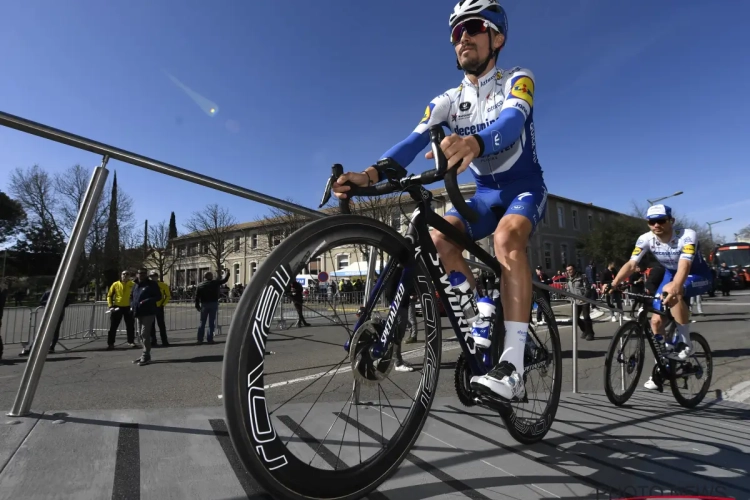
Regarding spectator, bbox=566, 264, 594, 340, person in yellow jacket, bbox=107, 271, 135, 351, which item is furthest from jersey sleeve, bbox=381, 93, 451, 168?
person in yellow jacket, bbox=107, 271, 135, 351

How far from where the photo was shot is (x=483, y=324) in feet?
7.22

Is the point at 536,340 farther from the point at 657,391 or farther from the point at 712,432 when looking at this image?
the point at 657,391

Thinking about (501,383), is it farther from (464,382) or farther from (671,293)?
(671,293)

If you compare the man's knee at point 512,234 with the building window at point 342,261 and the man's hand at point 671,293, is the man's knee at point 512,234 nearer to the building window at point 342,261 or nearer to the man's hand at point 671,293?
the building window at point 342,261

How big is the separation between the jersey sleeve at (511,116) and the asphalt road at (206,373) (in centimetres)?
113

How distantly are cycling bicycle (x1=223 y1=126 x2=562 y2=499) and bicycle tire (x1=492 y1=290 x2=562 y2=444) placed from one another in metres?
0.01

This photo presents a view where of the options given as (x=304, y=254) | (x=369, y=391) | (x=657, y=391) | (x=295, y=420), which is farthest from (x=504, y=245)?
(x=657, y=391)

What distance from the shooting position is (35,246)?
4828 centimetres

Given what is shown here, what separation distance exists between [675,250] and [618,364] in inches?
60.2

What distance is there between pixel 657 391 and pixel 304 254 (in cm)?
516

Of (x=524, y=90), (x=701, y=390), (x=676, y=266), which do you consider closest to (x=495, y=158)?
(x=524, y=90)

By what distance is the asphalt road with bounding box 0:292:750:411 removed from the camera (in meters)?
2.30

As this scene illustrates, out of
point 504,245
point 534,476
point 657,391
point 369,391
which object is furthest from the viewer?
point 657,391

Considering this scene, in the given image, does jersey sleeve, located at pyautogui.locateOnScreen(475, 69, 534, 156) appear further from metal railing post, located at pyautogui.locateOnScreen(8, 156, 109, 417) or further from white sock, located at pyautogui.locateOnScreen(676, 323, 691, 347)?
white sock, located at pyautogui.locateOnScreen(676, 323, 691, 347)
